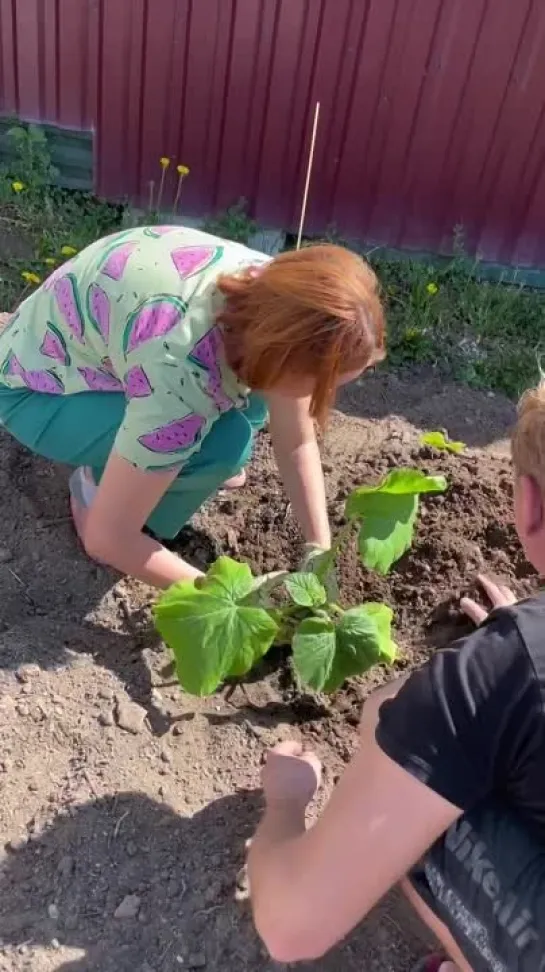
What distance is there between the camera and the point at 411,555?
8.42ft

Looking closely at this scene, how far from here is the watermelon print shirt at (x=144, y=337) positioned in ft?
6.16

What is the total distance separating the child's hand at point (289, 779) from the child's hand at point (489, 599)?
0.68 meters

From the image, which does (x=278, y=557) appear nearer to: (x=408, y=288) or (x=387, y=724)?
(x=387, y=724)

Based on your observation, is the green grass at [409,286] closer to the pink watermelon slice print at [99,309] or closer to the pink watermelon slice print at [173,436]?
the pink watermelon slice print at [99,309]

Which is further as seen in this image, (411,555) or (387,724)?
(411,555)

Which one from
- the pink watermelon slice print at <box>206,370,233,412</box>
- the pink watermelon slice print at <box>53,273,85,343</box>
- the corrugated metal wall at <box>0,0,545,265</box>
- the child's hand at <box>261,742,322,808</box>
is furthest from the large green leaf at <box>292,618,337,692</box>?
the corrugated metal wall at <box>0,0,545,265</box>

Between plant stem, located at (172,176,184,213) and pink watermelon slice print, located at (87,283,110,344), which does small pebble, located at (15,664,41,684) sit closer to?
pink watermelon slice print, located at (87,283,110,344)

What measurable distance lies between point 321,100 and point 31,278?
4.26 ft

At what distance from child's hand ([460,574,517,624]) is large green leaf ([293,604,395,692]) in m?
0.37

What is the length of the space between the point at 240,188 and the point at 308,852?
302 centimetres

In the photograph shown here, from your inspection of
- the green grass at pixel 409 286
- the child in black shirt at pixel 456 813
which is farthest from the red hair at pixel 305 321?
the green grass at pixel 409 286

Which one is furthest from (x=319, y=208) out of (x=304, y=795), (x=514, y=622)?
(x=514, y=622)

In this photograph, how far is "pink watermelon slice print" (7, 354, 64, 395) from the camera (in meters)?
2.21

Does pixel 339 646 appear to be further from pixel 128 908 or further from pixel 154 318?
pixel 154 318
